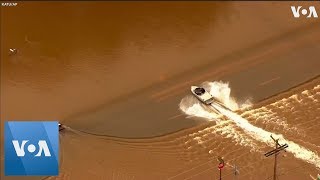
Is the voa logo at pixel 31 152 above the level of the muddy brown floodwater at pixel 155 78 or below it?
below

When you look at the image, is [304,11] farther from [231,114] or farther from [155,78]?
[155,78]

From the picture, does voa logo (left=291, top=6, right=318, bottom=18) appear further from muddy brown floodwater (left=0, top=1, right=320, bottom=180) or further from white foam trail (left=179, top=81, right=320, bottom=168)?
white foam trail (left=179, top=81, right=320, bottom=168)

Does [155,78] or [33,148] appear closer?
[33,148]

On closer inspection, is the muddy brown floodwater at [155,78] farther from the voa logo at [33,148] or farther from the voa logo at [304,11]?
the voa logo at [33,148]

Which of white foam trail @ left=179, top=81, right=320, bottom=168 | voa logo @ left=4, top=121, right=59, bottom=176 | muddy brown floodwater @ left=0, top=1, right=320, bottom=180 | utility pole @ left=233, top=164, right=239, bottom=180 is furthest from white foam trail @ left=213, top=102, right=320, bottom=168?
voa logo @ left=4, top=121, right=59, bottom=176

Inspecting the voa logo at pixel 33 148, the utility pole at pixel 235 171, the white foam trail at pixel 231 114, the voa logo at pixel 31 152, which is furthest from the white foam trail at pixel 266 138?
the voa logo at pixel 33 148

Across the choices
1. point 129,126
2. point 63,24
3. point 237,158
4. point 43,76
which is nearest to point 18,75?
point 43,76

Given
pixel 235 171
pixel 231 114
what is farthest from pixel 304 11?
pixel 235 171
